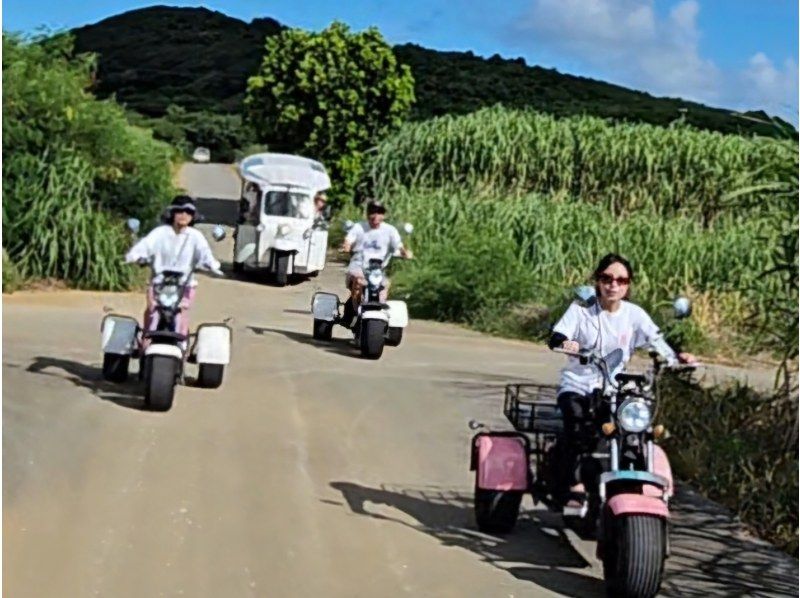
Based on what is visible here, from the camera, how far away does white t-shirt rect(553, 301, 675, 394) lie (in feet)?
24.4

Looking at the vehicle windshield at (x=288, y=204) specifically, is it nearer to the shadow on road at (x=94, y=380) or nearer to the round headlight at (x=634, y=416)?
the shadow on road at (x=94, y=380)

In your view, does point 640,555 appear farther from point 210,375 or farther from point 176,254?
point 210,375

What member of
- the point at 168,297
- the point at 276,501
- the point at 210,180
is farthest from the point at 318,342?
the point at 210,180

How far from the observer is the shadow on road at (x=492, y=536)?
7.06 m

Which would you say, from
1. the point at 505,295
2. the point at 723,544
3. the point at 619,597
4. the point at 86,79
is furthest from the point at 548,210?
the point at 619,597

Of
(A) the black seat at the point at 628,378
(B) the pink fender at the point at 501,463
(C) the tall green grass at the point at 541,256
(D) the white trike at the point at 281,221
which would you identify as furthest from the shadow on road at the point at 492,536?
(D) the white trike at the point at 281,221

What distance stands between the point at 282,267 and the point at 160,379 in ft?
42.0

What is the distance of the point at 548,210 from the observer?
2447 centimetres

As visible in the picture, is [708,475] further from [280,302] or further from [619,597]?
[280,302]

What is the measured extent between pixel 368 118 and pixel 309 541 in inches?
1052

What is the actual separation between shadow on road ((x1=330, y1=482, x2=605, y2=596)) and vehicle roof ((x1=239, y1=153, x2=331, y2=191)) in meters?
15.8

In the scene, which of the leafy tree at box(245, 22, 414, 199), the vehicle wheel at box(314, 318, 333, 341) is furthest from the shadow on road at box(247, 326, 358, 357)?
the leafy tree at box(245, 22, 414, 199)

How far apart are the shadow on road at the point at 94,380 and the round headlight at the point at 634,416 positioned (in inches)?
186

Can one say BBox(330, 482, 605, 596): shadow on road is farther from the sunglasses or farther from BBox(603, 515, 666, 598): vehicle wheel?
the sunglasses
